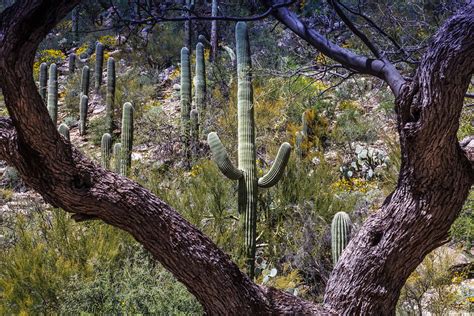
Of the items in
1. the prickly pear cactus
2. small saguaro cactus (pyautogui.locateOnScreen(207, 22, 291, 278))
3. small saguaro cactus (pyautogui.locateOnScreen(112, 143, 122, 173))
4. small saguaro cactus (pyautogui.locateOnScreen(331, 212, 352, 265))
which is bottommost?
small saguaro cactus (pyautogui.locateOnScreen(331, 212, 352, 265))

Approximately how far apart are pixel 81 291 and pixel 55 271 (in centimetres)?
69

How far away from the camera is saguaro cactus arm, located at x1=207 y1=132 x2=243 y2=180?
249 inches

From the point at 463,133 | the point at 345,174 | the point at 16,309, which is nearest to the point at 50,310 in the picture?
the point at 16,309

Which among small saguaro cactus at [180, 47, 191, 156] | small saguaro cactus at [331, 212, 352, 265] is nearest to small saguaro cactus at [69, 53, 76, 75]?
small saguaro cactus at [180, 47, 191, 156]

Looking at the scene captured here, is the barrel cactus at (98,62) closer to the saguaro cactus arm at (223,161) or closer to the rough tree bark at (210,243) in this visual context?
the saguaro cactus arm at (223,161)

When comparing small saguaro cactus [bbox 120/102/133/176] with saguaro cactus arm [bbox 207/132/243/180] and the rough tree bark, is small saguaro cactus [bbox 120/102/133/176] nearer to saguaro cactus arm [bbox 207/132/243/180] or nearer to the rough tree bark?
saguaro cactus arm [bbox 207/132/243/180]

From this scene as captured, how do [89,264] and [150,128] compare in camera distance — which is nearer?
[89,264]

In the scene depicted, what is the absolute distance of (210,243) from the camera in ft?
9.57

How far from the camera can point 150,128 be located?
12.5 metres

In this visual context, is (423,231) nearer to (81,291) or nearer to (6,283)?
(81,291)

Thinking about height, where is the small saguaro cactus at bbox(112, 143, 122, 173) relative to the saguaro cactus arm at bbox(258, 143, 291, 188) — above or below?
above

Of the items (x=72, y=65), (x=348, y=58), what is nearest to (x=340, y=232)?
(x=348, y=58)

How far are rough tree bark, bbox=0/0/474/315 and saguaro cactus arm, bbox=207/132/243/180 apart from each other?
10.8 feet

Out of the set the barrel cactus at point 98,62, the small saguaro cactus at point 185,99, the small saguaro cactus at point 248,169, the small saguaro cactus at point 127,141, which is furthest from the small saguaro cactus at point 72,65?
the small saguaro cactus at point 248,169
